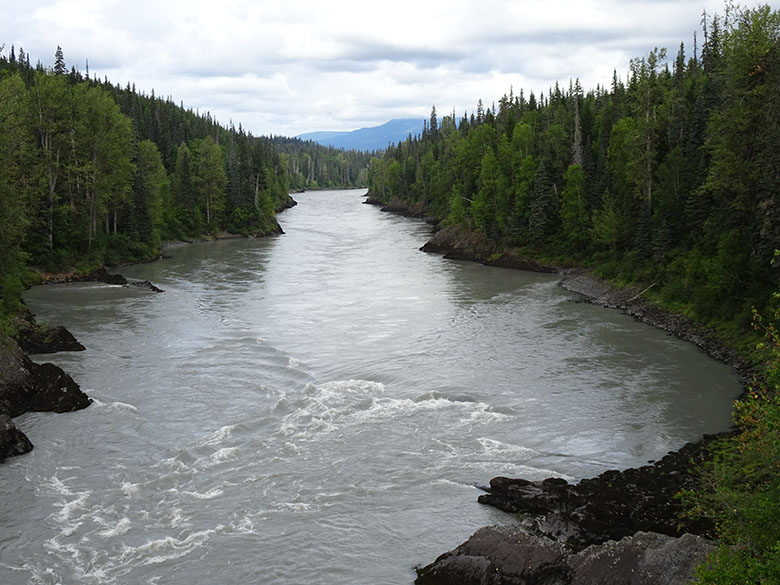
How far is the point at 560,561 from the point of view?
45.2 ft

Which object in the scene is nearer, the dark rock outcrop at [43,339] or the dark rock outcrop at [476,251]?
the dark rock outcrop at [43,339]

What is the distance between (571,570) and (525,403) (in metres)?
12.1

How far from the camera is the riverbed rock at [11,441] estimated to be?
20422 millimetres

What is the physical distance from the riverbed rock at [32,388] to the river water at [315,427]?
565 millimetres

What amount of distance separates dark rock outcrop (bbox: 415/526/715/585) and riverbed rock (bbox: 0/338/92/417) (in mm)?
16033

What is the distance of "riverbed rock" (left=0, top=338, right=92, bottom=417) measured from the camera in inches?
957

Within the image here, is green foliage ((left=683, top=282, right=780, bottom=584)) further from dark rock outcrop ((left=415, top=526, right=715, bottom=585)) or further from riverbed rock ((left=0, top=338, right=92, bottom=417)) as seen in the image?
riverbed rock ((left=0, top=338, right=92, bottom=417))

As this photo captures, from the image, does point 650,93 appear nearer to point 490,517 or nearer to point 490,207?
point 490,207

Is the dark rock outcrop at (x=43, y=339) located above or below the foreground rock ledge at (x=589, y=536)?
above

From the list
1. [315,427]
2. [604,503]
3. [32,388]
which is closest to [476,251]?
[315,427]

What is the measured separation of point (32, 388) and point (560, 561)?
20.3m

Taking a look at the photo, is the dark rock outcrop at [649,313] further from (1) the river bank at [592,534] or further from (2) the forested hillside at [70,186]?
(2) the forested hillside at [70,186]

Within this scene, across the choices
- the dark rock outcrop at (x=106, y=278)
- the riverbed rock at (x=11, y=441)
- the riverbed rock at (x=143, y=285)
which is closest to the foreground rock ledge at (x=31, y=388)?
the riverbed rock at (x=11, y=441)

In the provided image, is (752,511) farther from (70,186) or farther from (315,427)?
(70,186)
